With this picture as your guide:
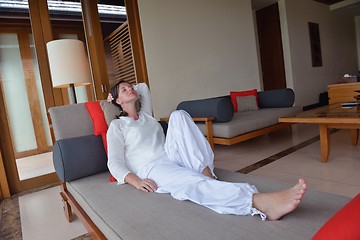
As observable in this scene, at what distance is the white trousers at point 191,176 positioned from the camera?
3.55ft

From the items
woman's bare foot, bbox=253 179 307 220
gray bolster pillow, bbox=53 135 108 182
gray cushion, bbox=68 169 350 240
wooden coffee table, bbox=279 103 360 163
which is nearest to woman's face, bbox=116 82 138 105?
gray bolster pillow, bbox=53 135 108 182

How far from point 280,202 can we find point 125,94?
3.83 feet

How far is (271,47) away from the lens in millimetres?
6441

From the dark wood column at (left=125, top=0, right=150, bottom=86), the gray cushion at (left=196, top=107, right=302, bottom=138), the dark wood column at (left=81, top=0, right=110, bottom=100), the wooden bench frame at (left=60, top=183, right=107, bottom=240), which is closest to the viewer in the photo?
the wooden bench frame at (left=60, top=183, right=107, bottom=240)

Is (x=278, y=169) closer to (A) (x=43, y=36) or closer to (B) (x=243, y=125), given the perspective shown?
(B) (x=243, y=125)

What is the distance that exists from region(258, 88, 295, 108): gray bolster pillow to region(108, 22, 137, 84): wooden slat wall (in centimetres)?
198

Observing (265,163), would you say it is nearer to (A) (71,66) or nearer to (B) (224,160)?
(B) (224,160)

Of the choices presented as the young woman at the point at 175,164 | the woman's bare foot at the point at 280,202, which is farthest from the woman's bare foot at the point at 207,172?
the woman's bare foot at the point at 280,202

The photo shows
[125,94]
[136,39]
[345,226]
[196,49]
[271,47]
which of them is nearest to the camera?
[345,226]

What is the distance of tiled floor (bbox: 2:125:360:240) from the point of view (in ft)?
6.15

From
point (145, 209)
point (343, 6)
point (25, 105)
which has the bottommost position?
point (145, 209)

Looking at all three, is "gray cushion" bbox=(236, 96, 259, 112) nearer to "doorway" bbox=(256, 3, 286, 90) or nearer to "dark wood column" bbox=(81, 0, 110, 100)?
"dark wood column" bbox=(81, 0, 110, 100)

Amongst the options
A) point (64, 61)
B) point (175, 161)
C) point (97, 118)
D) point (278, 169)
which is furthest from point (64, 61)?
point (278, 169)

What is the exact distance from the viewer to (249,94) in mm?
Answer: 4031
